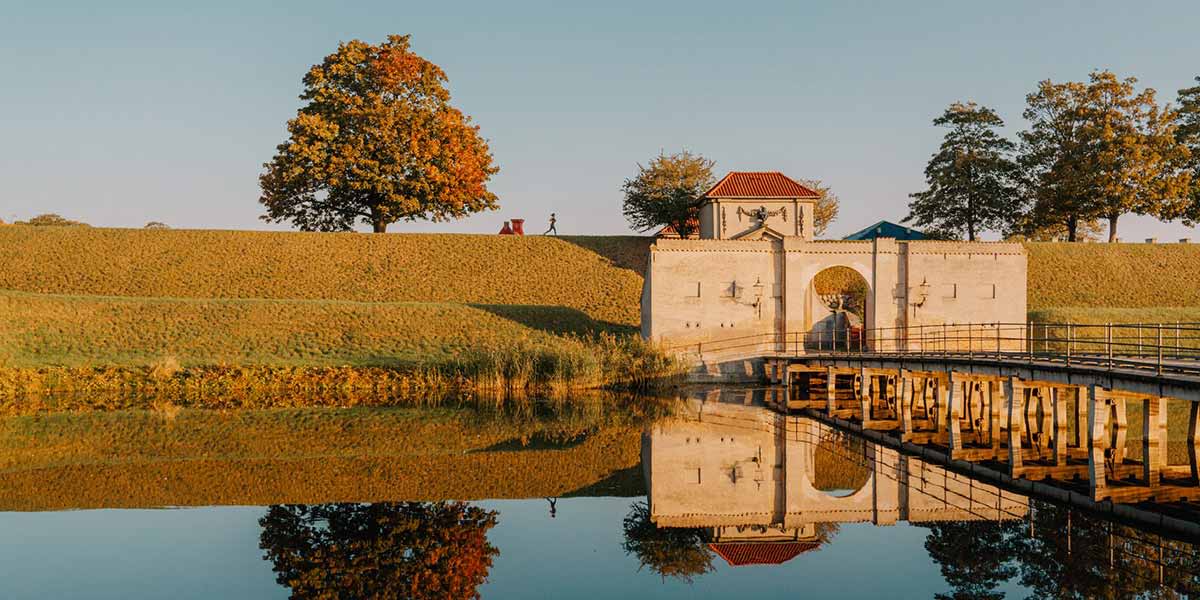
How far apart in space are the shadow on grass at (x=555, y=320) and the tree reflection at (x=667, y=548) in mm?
28581

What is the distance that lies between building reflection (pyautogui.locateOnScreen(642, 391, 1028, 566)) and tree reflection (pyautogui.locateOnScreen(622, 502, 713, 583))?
293 millimetres

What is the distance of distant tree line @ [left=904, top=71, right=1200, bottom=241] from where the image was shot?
58031mm

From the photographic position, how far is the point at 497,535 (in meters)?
15.6

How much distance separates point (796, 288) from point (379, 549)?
90.1 ft

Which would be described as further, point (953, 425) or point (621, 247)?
point (621, 247)

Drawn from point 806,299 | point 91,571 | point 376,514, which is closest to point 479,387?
point 806,299

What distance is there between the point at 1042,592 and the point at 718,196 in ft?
116

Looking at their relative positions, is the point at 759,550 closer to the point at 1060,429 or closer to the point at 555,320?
the point at 1060,429

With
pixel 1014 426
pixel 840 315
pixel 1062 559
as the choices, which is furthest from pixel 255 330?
pixel 1062 559

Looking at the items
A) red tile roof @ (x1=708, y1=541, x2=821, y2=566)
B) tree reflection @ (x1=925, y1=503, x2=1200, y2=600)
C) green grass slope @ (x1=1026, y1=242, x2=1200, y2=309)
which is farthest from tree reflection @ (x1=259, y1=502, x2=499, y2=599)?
green grass slope @ (x1=1026, y1=242, x2=1200, y2=309)

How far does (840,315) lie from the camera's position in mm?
44375

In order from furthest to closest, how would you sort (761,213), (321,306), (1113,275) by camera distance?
(1113,275), (761,213), (321,306)

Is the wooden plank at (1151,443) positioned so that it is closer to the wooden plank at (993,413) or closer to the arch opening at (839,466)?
the wooden plank at (993,413)

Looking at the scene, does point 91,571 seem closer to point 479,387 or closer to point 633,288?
point 479,387
